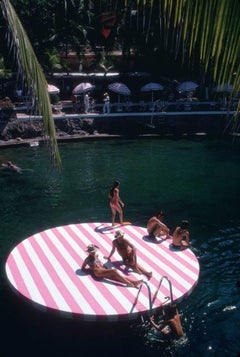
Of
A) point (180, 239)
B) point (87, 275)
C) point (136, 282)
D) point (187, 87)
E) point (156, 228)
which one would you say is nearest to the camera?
point (136, 282)

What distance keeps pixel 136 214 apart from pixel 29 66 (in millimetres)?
12877

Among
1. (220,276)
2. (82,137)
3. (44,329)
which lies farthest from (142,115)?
(44,329)

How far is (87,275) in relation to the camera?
9734 mm

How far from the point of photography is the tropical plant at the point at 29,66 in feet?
13.9

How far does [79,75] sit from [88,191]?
813 inches

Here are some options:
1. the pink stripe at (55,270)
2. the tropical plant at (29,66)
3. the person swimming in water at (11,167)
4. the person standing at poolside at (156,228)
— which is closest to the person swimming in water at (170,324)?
the pink stripe at (55,270)

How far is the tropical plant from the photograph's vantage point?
4234 mm

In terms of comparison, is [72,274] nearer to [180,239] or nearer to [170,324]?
[170,324]

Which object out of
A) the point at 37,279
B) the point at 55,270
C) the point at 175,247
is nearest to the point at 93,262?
the point at 55,270

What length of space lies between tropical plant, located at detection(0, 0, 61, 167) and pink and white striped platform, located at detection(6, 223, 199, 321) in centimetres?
502

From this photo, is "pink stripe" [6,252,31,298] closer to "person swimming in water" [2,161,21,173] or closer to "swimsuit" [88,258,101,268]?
"swimsuit" [88,258,101,268]

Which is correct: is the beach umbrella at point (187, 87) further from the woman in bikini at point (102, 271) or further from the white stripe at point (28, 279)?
the woman in bikini at point (102, 271)

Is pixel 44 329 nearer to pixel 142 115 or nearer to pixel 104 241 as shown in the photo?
pixel 104 241

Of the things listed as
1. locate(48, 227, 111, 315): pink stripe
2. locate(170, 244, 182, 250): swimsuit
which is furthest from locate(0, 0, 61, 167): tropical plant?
locate(170, 244, 182, 250): swimsuit
